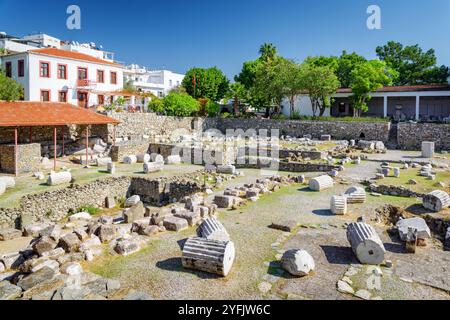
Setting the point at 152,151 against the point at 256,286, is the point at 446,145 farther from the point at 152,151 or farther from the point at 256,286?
the point at 256,286

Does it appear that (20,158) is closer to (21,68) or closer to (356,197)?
(21,68)

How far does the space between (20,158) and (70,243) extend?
39.8ft

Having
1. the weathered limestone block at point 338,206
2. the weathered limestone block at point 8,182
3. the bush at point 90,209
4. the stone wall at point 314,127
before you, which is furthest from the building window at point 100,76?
the weathered limestone block at point 338,206

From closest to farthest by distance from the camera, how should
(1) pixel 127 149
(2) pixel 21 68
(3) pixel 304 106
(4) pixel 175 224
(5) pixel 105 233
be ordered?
(5) pixel 105 233 → (4) pixel 175 224 → (1) pixel 127 149 → (2) pixel 21 68 → (3) pixel 304 106

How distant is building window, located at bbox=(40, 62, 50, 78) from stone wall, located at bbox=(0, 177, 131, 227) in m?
16.7

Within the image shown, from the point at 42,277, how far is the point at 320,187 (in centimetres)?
1045

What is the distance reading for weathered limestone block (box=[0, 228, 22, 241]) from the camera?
39.5ft

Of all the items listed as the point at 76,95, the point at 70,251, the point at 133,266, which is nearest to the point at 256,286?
the point at 133,266

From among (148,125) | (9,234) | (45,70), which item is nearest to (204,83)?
(148,125)

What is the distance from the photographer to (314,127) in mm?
34000

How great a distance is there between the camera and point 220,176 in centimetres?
1850

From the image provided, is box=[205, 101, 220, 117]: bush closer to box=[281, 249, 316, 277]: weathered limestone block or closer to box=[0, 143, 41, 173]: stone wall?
box=[0, 143, 41, 173]: stone wall

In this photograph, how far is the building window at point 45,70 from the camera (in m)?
30.2
